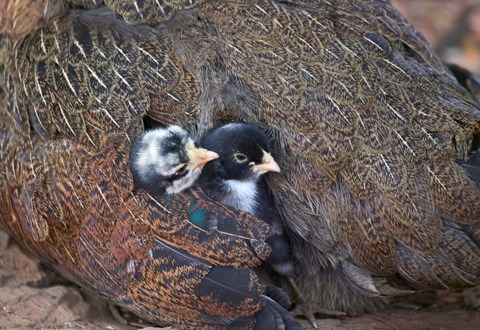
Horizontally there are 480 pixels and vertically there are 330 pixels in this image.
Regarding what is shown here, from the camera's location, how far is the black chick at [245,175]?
12.7 ft

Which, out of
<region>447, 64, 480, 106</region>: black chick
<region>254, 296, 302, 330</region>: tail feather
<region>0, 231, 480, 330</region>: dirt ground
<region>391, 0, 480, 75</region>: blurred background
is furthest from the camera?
<region>391, 0, 480, 75</region>: blurred background

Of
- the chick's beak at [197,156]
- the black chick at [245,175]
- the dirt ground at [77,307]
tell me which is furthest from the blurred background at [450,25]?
the chick's beak at [197,156]

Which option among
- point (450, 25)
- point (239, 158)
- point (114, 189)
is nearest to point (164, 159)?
point (114, 189)

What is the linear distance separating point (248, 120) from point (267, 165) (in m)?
0.28

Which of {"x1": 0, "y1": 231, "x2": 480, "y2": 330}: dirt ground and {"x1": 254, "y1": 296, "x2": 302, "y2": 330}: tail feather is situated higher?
{"x1": 254, "y1": 296, "x2": 302, "y2": 330}: tail feather

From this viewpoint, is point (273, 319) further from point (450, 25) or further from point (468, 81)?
point (450, 25)

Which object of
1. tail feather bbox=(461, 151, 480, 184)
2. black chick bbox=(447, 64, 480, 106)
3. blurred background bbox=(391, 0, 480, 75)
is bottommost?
blurred background bbox=(391, 0, 480, 75)

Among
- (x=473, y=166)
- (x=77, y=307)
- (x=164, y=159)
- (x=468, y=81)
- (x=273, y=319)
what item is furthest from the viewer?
(x=468, y=81)

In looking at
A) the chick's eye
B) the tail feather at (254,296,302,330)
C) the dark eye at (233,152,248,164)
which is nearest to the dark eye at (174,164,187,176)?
the chick's eye

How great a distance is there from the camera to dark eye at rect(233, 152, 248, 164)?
155 inches

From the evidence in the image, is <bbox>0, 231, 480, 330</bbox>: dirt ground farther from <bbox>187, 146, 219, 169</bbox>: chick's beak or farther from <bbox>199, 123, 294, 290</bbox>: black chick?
<bbox>187, 146, 219, 169</bbox>: chick's beak

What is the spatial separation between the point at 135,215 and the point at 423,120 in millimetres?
1455

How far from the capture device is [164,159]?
12.4ft

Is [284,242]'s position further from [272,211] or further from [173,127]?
[173,127]
